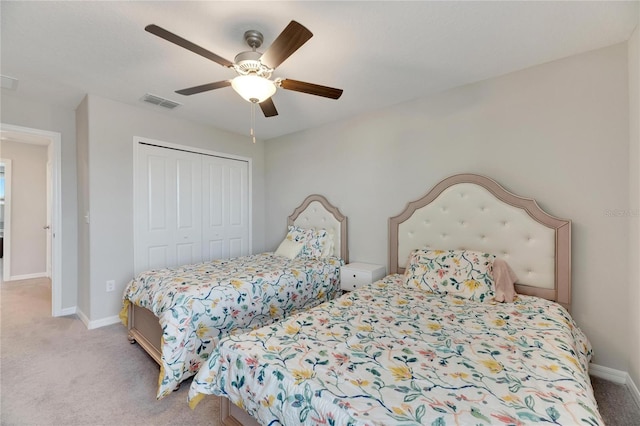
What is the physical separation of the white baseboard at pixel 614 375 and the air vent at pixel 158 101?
14.7 ft

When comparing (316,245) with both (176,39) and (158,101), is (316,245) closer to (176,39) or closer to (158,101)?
(158,101)

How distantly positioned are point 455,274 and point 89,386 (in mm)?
2863

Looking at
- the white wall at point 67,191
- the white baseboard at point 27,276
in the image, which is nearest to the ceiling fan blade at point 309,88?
the white wall at point 67,191

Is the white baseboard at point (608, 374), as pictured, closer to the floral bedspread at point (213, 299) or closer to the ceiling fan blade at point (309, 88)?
the floral bedspread at point (213, 299)

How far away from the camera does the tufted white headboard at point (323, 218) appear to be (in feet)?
11.6

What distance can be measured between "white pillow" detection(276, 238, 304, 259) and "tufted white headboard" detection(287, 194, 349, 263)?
14.8 inches

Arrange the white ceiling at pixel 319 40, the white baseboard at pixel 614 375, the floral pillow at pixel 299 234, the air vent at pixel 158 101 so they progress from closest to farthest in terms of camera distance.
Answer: the white ceiling at pixel 319 40
the white baseboard at pixel 614 375
the air vent at pixel 158 101
the floral pillow at pixel 299 234

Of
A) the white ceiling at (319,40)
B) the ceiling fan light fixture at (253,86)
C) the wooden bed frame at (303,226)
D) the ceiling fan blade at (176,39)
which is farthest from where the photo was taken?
the wooden bed frame at (303,226)

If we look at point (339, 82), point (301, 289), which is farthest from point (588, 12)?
point (301, 289)

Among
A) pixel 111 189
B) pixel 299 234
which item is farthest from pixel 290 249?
pixel 111 189

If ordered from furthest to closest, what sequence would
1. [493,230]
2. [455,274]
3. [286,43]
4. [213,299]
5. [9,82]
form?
[9,82]
[493,230]
[455,274]
[213,299]
[286,43]

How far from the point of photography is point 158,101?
10.1 ft

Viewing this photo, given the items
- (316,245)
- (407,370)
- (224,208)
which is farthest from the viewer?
(224,208)

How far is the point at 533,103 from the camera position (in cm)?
235
